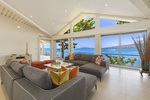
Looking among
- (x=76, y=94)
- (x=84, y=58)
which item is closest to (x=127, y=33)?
(x=84, y=58)

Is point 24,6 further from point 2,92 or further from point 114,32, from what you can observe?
point 114,32

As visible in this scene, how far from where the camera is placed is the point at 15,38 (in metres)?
6.77

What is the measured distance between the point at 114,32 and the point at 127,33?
0.71 m

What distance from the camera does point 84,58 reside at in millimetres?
5215

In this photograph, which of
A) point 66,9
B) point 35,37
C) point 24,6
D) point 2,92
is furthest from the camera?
point 35,37

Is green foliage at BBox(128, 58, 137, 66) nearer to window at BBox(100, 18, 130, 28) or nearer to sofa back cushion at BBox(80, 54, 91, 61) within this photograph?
window at BBox(100, 18, 130, 28)

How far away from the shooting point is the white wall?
6.17 metres

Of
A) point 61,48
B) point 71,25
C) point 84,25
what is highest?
point 71,25

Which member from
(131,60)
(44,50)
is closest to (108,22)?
(131,60)

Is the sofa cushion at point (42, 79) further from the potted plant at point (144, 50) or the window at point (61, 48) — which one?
the window at point (61, 48)

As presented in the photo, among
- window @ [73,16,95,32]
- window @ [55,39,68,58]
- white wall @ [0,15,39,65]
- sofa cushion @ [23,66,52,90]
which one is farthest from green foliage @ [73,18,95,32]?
sofa cushion @ [23,66,52,90]

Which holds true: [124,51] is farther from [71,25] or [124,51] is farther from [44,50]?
[44,50]

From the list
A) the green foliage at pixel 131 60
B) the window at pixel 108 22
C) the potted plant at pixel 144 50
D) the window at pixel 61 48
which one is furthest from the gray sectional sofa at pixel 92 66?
the window at pixel 61 48

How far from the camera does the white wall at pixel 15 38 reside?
6172 millimetres
